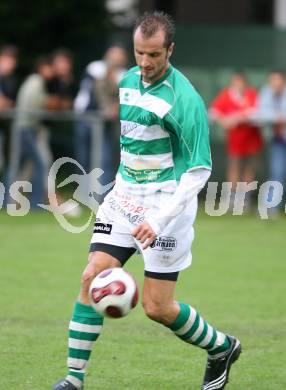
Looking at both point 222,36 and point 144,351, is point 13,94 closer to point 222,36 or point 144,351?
point 222,36

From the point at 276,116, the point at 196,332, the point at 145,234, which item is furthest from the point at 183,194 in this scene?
the point at 276,116

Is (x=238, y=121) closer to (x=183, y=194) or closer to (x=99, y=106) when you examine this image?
(x=99, y=106)

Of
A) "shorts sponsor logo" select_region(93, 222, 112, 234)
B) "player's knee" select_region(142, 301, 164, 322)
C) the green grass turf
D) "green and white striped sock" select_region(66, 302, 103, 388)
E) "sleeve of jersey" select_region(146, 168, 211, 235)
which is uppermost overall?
"sleeve of jersey" select_region(146, 168, 211, 235)

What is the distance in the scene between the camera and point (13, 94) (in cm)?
1770

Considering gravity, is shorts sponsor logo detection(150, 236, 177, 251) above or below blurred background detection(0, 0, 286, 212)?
below

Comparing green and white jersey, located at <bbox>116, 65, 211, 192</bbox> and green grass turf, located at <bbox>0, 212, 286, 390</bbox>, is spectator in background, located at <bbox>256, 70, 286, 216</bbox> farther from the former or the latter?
green and white jersey, located at <bbox>116, 65, 211, 192</bbox>

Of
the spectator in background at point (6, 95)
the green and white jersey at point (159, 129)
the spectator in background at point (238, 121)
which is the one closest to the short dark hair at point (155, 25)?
the green and white jersey at point (159, 129)

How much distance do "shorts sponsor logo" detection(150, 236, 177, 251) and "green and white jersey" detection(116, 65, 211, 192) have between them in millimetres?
298

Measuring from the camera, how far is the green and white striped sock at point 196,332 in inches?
270

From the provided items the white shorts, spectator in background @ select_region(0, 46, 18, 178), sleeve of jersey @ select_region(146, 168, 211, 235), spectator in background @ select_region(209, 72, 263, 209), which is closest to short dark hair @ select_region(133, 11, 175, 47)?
sleeve of jersey @ select_region(146, 168, 211, 235)

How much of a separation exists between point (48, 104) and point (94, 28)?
5.83m

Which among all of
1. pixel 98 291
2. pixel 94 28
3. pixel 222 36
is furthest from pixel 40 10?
pixel 98 291

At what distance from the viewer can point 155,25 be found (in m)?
6.63

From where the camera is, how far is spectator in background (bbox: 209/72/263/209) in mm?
17844
